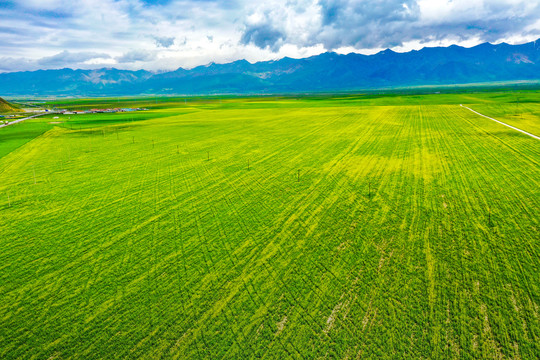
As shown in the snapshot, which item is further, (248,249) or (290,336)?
(248,249)

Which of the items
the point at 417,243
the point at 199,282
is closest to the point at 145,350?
the point at 199,282

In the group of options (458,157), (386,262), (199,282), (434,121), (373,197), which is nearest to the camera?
(199,282)

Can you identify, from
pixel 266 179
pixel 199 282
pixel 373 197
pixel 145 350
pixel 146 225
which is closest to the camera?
pixel 145 350

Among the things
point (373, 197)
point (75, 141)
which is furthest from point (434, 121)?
point (75, 141)

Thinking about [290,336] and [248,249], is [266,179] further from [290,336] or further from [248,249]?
[290,336]

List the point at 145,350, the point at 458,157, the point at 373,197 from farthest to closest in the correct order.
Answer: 1. the point at 458,157
2. the point at 373,197
3. the point at 145,350

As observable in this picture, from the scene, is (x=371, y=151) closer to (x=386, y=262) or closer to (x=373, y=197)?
(x=373, y=197)
